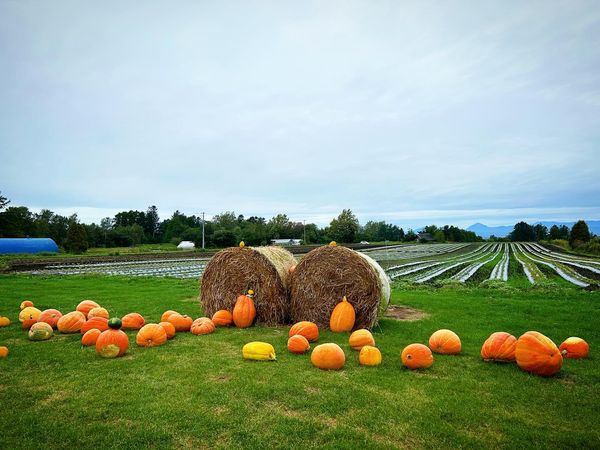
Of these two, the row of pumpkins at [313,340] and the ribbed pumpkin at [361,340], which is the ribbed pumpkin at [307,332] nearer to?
the row of pumpkins at [313,340]

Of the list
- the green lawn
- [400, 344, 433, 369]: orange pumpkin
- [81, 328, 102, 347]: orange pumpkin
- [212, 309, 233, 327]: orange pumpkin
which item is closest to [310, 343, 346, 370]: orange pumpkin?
the green lawn

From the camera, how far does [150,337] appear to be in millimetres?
6988

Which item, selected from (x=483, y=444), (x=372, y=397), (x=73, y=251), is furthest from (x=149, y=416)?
(x=73, y=251)

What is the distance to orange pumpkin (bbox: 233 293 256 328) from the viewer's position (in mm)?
8688

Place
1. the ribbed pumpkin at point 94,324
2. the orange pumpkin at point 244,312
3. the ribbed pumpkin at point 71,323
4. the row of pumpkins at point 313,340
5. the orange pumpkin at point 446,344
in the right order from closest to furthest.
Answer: the row of pumpkins at point 313,340, the orange pumpkin at point 446,344, the ribbed pumpkin at point 94,324, the ribbed pumpkin at point 71,323, the orange pumpkin at point 244,312

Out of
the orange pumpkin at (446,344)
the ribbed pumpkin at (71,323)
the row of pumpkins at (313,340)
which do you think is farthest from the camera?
the ribbed pumpkin at (71,323)

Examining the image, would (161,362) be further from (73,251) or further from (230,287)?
(73,251)

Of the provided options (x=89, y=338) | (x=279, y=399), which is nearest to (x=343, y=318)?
(x=279, y=399)

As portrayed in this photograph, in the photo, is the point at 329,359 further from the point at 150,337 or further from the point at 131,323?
the point at 131,323

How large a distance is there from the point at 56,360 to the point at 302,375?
4.03 meters

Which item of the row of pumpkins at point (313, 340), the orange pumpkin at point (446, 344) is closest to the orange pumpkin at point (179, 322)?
the row of pumpkins at point (313, 340)

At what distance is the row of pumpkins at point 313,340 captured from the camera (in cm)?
550

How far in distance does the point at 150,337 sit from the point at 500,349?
5.97m

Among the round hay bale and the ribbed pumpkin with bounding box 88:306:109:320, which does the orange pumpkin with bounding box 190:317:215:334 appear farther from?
the ribbed pumpkin with bounding box 88:306:109:320
